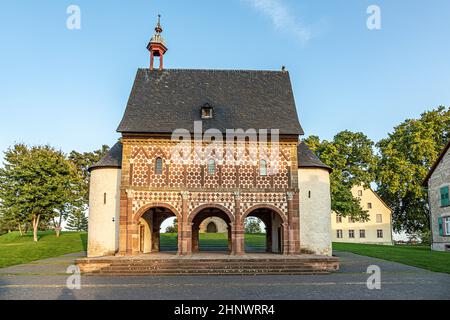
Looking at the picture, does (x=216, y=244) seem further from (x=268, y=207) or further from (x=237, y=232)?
(x=268, y=207)

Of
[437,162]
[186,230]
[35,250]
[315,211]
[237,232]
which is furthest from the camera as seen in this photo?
[437,162]

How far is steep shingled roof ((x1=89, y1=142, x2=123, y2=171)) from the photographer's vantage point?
25.3 m

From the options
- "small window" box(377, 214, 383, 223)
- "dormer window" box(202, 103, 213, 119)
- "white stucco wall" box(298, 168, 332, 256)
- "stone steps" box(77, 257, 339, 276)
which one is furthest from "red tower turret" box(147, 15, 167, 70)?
"small window" box(377, 214, 383, 223)

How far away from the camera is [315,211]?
2522cm

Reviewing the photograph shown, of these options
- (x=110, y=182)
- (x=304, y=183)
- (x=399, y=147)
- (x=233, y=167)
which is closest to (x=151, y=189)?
(x=110, y=182)

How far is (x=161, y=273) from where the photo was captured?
1864cm

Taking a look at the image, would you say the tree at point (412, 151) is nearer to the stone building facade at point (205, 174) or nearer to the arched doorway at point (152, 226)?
the stone building facade at point (205, 174)

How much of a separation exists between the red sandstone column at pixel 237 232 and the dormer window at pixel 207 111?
5249 millimetres

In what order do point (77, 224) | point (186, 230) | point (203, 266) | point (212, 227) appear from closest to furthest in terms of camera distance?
point (203, 266), point (186, 230), point (212, 227), point (77, 224)

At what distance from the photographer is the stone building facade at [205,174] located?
23.6 metres

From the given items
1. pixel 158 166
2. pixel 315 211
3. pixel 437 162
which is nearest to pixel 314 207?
pixel 315 211

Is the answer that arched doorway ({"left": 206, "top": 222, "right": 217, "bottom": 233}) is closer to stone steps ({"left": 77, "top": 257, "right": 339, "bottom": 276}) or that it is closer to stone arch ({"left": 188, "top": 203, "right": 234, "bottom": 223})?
stone arch ({"left": 188, "top": 203, "right": 234, "bottom": 223})

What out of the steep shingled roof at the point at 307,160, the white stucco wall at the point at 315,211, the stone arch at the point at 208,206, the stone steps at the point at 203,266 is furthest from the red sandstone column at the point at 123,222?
the steep shingled roof at the point at 307,160

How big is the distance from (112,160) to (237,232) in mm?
9171
